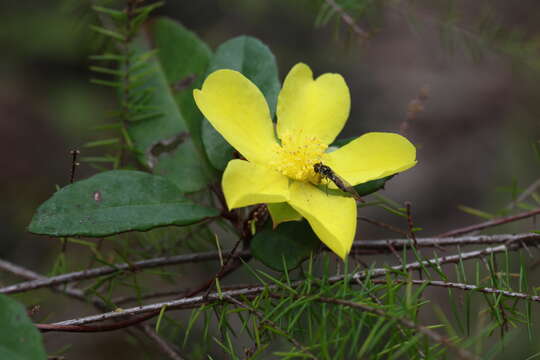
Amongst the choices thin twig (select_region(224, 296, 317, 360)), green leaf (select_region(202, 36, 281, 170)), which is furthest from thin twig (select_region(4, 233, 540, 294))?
green leaf (select_region(202, 36, 281, 170))

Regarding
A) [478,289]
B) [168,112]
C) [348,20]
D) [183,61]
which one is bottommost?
[478,289]

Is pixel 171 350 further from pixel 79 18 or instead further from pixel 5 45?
pixel 5 45

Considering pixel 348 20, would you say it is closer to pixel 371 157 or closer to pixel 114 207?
pixel 371 157

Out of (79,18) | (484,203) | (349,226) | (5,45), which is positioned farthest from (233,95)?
(484,203)

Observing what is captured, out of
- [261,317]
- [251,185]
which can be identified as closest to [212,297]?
[261,317]

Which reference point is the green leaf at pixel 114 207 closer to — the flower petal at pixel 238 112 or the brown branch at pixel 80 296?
the flower petal at pixel 238 112

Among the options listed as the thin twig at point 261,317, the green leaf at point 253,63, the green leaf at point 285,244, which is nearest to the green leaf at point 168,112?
the green leaf at point 253,63

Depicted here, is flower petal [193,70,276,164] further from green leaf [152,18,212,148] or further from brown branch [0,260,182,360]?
brown branch [0,260,182,360]
